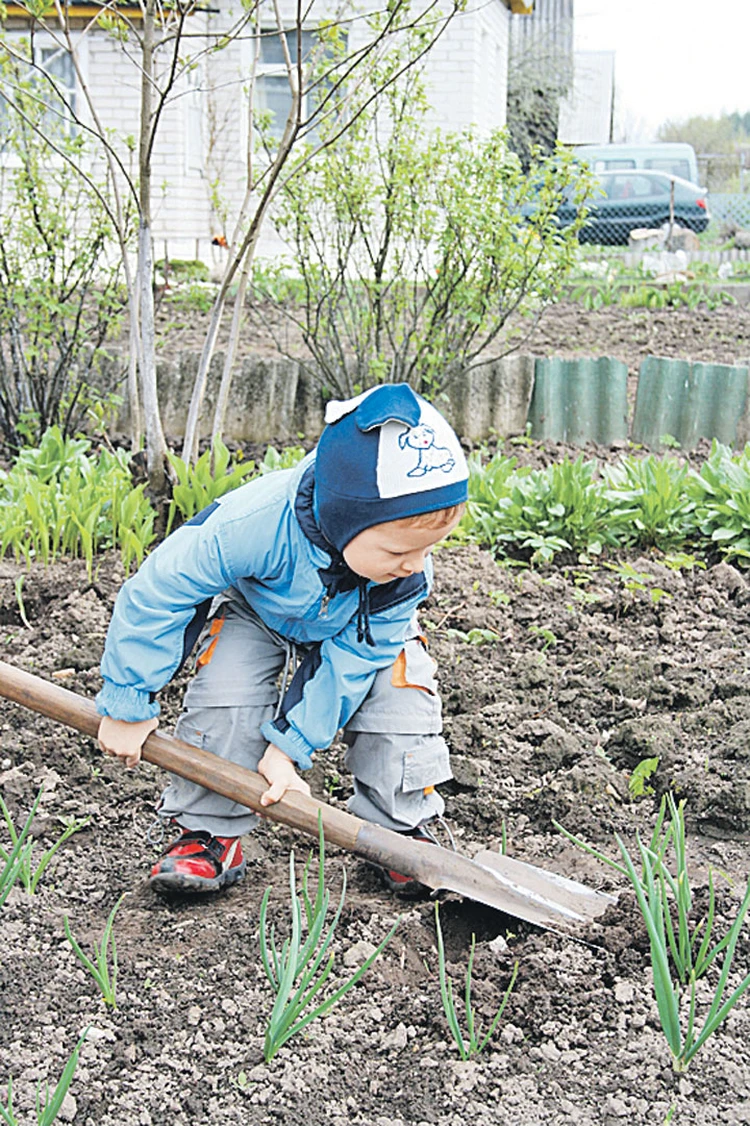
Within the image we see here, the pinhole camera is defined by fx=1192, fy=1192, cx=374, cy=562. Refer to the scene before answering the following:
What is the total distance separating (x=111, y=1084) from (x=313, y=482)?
103 cm

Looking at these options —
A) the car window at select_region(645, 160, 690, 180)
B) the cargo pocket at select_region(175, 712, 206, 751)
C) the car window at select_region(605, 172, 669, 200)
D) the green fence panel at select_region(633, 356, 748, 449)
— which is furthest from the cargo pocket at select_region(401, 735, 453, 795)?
the car window at select_region(645, 160, 690, 180)

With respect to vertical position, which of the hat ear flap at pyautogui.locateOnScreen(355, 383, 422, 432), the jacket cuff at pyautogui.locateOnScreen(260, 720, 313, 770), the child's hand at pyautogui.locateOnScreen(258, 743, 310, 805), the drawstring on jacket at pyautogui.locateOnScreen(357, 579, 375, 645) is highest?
the hat ear flap at pyautogui.locateOnScreen(355, 383, 422, 432)

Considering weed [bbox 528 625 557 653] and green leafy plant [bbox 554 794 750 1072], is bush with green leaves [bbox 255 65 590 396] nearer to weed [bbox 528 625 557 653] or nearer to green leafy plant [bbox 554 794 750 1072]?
weed [bbox 528 625 557 653]

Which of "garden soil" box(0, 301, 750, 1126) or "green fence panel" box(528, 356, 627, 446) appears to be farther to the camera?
"green fence panel" box(528, 356, 627, 446)

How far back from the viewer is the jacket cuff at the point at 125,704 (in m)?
2.15

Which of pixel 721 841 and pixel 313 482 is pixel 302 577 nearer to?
pixel 313 482

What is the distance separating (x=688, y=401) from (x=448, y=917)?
4536 millimetres

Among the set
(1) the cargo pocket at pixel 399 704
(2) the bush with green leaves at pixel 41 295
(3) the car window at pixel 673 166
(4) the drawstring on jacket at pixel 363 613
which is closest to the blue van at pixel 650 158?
(3) the car window at pixel 673 166

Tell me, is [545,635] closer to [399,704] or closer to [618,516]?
[618,516]

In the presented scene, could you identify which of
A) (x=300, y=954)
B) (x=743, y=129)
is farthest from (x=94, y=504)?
(x=743, y=129)

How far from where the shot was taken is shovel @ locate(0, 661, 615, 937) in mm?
2184

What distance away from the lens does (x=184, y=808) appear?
94.1 inches

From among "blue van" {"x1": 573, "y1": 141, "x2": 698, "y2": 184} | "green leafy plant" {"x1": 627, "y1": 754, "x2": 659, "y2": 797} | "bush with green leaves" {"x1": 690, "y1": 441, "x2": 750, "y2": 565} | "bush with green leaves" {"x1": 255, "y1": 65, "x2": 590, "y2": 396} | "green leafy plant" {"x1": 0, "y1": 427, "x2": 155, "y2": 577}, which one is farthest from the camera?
"blue van" {"x1": 573, "y1": 141, "x2": 698, "y2": 184}

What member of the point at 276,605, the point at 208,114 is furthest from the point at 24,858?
the point at 208,114
